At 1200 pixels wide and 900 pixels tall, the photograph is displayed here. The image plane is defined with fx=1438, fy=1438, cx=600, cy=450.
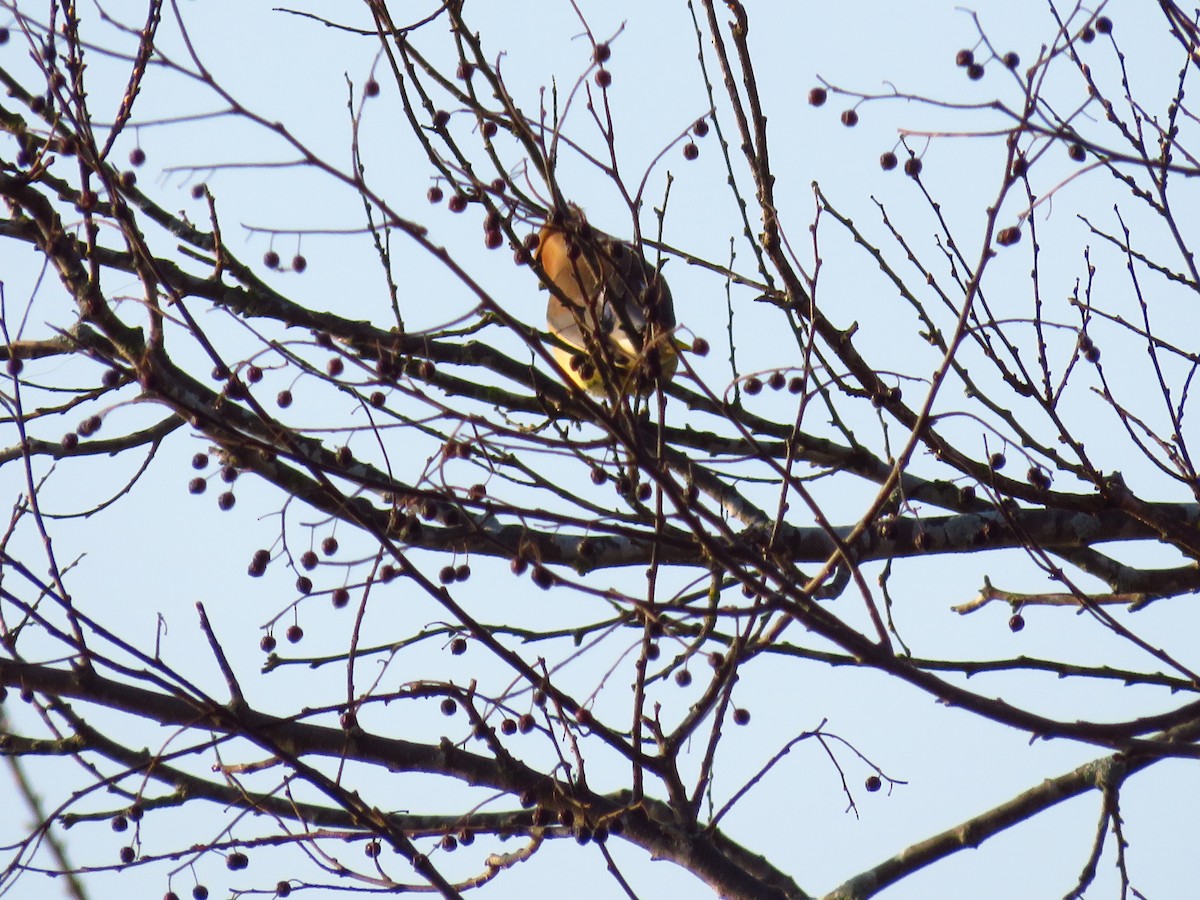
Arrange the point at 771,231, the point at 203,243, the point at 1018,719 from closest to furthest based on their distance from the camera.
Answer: the point at 1018,719, the point at 771,231, the point at 203,243

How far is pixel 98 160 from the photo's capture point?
236 centimetres

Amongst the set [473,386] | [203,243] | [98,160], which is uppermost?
[203,243]

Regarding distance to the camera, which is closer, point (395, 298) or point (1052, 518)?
point (395, 298)

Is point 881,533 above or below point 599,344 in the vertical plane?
above

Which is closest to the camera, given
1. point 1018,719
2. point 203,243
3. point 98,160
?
point 1018,719

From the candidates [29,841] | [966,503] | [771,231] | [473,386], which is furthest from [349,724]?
[966,503]

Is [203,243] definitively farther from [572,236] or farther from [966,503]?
[966,503]

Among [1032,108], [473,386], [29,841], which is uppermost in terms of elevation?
[473,386]

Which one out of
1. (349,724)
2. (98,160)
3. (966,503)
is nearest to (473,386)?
(349,724)

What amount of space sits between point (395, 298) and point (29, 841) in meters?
1.55

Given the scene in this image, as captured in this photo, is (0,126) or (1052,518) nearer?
(0,126)

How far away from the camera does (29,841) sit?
3018mm

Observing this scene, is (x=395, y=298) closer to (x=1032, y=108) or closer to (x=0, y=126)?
(x=0, y=126)

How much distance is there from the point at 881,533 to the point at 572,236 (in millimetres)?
1566
